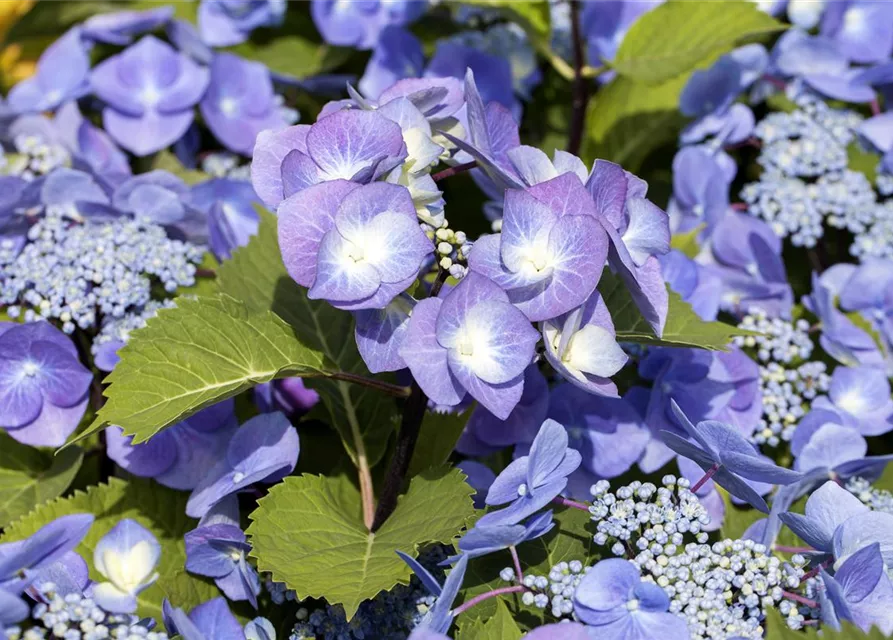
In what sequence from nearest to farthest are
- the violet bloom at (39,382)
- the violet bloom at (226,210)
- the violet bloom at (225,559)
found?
1. the violet bloom at (225,559)
2. the violet bloom at (39,382)
3. the violet bloom at (226,210)

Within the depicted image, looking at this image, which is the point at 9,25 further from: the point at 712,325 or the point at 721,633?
the point at 721,633

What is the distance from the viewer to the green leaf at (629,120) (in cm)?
154

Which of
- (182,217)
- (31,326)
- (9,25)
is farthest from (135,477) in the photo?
(9,25)

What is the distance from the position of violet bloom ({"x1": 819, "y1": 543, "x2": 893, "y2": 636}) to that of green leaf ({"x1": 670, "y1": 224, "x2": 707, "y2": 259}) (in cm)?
58

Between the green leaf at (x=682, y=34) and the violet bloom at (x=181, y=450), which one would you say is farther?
the green leaf at (x=682, y=34)

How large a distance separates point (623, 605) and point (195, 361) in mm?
436

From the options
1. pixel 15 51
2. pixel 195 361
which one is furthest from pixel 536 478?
pixel 15 51

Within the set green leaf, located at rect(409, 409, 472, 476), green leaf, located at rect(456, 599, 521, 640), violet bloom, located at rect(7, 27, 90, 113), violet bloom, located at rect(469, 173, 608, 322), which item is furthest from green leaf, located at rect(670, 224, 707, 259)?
violet bloom, located at rect(7, 27, 90, 113)

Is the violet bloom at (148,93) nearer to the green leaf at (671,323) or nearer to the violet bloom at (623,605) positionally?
the green leaf at (671,323)

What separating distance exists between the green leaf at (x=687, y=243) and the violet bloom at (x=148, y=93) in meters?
0.79

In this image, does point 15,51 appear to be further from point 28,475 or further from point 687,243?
point 687,243

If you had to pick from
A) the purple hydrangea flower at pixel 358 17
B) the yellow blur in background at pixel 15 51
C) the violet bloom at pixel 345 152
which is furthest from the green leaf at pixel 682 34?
the yellow blur in background at pixel 15 51

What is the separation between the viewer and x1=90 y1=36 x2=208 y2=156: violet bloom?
158 cm

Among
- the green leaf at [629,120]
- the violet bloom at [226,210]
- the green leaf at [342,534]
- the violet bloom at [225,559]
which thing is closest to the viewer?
the green leaf at [342,534]
